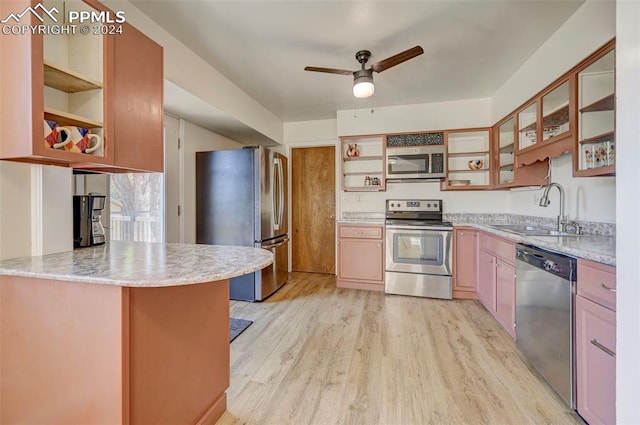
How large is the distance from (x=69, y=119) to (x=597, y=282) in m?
2.56

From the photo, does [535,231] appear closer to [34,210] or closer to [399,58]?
[399,58]

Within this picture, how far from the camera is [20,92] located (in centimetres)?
110

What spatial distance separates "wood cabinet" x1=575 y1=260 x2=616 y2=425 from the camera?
129 centimetres

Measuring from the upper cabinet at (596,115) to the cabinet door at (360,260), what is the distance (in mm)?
2243

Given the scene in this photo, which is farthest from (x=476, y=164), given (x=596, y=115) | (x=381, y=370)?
(x=381, y=370)

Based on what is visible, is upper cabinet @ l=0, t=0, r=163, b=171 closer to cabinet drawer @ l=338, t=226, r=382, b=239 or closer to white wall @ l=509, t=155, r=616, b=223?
cabinet drawer @ l=338, t=226, r=382, b=239

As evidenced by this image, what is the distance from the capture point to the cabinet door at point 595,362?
4.23 ft

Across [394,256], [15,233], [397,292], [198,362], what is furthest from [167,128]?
[397,292]

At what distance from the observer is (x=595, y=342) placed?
1374mm

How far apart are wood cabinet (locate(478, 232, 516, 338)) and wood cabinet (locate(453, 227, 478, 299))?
16cm

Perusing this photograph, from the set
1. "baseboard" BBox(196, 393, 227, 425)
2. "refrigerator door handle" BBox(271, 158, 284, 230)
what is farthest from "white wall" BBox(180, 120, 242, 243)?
"baseboard" BBox(196, 393, 227, 425)

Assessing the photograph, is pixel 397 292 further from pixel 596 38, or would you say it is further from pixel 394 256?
pixel 596 38
